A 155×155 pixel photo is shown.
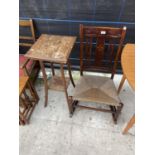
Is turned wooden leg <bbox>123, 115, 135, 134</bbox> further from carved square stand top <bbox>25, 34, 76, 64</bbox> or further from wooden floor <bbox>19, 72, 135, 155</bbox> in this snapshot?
carved square stand top <bbox>25, 34, 76, 64</bbox>

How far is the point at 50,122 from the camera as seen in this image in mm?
1712

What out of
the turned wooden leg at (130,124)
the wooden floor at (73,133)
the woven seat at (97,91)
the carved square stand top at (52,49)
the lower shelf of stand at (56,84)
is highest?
the carved square stand top at (52,49)

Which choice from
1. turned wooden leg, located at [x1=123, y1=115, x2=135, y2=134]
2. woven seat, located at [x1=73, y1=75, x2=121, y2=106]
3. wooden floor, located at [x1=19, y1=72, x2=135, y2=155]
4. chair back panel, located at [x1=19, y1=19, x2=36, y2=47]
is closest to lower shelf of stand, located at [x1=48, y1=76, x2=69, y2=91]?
wooden floor, located at [x1=19, y1=72, x2=135, y2=155]

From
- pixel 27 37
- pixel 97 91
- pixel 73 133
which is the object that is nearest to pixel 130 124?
pixel 97 91

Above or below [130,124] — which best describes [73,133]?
below

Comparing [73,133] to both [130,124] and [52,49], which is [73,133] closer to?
[130,124]

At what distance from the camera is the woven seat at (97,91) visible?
143 centimetres

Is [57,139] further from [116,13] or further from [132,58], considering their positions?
[116,13]

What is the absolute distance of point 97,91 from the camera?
150cm

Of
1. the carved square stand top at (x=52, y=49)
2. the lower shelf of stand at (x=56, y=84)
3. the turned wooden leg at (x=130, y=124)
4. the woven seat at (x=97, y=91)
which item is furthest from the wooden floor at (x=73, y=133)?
the carved square stand top at (x=52, y=49)

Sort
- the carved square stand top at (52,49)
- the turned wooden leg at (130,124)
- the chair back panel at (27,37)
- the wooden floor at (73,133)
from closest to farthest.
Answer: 1. the carved square stand top at (52,49)
2. the turned wooden leg at (130,124)
3. the wooden floor at (73,133)
4. the chair back panel at (27,37)

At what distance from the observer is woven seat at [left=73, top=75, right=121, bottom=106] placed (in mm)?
1435

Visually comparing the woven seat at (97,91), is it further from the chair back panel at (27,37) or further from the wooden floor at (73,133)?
the chair back panel at (27,37)
